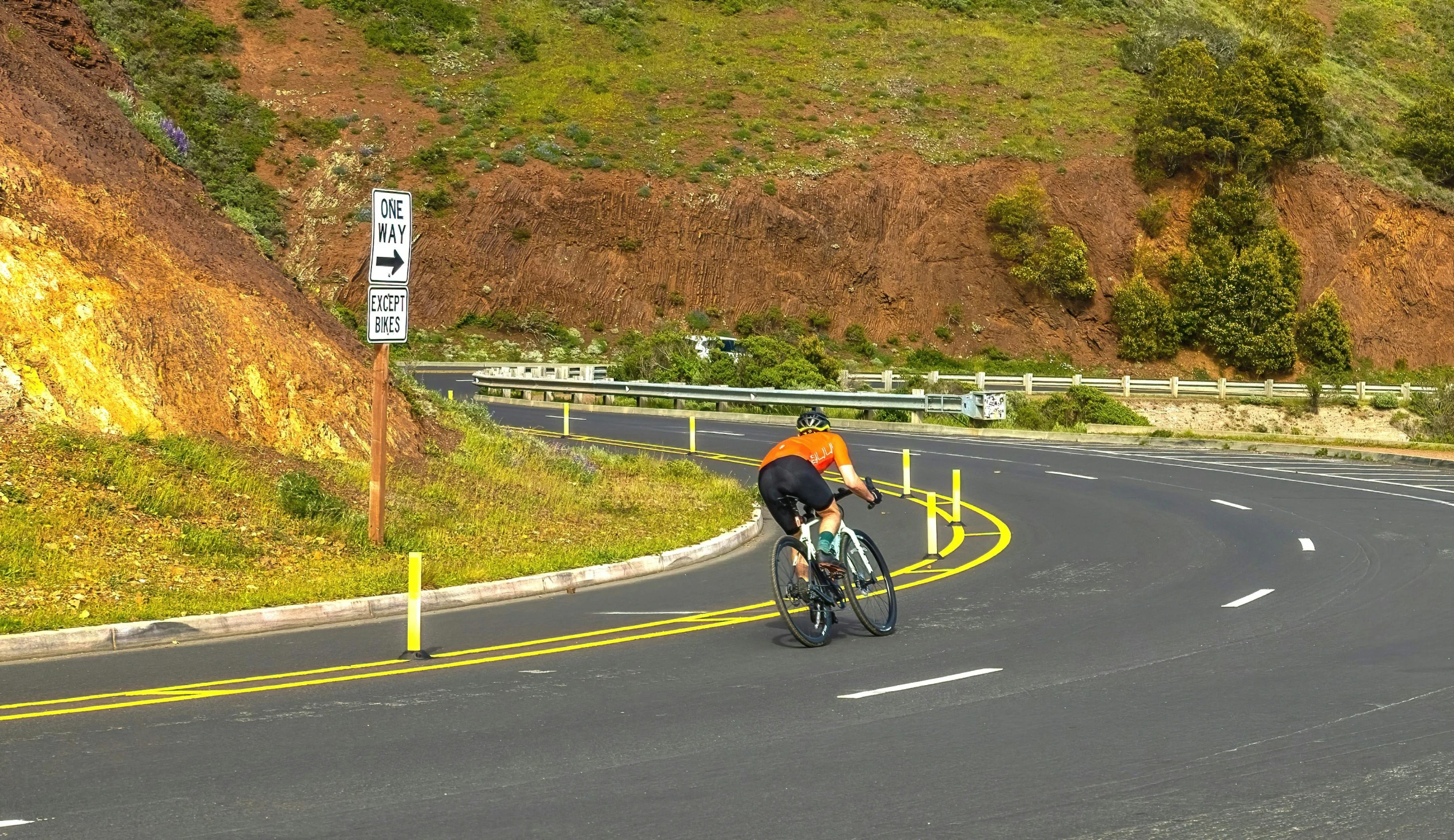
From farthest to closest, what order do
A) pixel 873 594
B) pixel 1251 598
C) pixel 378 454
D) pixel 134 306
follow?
pixel 134 306 → pixel 378 454 → pixel 1251 598 → pixel 873 594

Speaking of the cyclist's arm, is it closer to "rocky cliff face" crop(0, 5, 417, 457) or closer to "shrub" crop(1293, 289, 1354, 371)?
"rocky cliff face" crop(0, 5, 417, 457)

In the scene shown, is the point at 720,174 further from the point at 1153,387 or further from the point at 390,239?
the point at 390,239

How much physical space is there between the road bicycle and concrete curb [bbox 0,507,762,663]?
3.40m

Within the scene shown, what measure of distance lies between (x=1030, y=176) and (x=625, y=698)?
62.7 metres

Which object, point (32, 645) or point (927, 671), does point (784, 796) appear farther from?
point (32, 645)

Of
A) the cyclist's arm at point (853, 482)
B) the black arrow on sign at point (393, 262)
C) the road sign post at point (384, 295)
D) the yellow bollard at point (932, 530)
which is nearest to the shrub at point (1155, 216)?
the yellow bollard at point (932, 530)

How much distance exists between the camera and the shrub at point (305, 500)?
50.6 ft

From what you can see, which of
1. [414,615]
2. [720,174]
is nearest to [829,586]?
[414,615]

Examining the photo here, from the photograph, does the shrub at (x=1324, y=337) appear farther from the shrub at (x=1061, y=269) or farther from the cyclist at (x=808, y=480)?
the cyclist at (x=808, y=480)

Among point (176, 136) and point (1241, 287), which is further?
point (1241, 287)

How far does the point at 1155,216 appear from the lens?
6775cm

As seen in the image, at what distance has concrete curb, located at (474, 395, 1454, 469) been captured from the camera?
32.3 metres

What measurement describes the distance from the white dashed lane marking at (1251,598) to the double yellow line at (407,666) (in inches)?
119

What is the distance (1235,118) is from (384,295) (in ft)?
204
